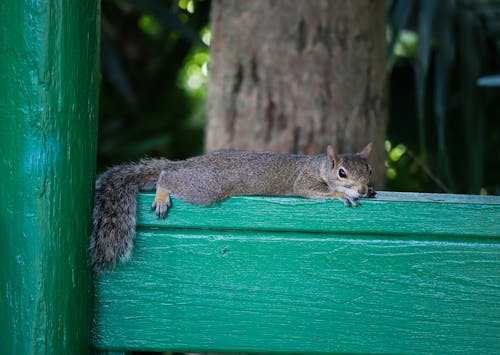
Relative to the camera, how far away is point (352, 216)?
5.03 ft

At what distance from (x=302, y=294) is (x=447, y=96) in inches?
69.7

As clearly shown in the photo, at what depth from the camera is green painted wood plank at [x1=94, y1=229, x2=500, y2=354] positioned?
154 centimetres

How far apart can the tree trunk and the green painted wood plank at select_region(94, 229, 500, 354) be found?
44.6 inches

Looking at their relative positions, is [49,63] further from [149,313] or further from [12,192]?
[149,313]

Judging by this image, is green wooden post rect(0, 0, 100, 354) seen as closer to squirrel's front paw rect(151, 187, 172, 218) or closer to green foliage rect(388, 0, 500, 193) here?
squirrel's front paw rect(151, 187, 172, 218)

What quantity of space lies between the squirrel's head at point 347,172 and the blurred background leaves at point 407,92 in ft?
0.93

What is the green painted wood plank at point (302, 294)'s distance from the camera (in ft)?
5.05

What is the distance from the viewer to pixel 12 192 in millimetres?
1417

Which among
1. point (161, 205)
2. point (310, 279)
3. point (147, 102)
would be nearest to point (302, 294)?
point (310, 279)

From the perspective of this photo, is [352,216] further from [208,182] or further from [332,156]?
[332,156]

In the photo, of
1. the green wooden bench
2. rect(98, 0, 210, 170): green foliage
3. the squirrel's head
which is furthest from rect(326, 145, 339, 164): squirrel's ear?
rect(98, 0, 210, 170): green foliage

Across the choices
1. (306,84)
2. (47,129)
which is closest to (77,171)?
(47,129)

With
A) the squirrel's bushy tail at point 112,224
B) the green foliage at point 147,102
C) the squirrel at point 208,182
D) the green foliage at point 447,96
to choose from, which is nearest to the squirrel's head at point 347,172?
the squirrel at point 208,182

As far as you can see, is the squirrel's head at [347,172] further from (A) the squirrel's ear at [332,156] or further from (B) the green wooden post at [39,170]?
(B) the green wooden post at [39,170]
